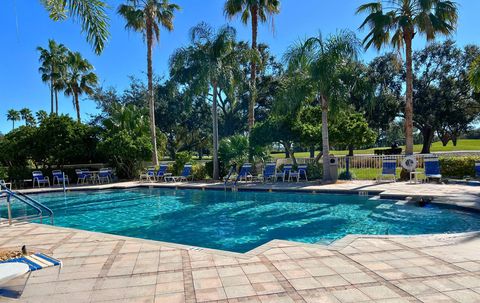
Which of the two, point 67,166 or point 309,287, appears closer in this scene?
point 309,287

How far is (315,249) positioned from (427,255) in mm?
1533

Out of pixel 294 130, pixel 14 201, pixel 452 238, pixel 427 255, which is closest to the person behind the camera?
pixel 427 255

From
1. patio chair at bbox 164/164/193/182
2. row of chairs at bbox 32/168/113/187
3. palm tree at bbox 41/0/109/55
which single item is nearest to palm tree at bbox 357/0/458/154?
patio chair at bbox 164/164/193/182

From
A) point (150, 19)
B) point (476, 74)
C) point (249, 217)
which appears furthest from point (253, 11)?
point (249, 217)

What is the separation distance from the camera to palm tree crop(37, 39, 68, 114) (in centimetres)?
2723

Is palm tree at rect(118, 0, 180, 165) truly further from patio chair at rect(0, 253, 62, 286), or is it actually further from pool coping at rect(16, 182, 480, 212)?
patio chair at rect(0, 253, 62, 286)

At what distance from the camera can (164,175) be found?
18.1 meters

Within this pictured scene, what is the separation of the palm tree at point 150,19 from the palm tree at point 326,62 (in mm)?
9780

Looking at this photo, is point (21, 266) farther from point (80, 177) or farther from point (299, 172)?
→ point (80, 177)

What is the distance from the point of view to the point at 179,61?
54.4 ft

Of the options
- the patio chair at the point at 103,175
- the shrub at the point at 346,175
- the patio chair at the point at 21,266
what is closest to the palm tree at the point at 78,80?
the patio chair at the point at 103,175

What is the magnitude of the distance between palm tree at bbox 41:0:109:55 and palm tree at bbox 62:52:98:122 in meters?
22.2

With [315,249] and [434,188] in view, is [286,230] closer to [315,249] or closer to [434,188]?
[315,249]

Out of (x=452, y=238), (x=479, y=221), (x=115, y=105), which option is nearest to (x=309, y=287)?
(x=452, y=238)
